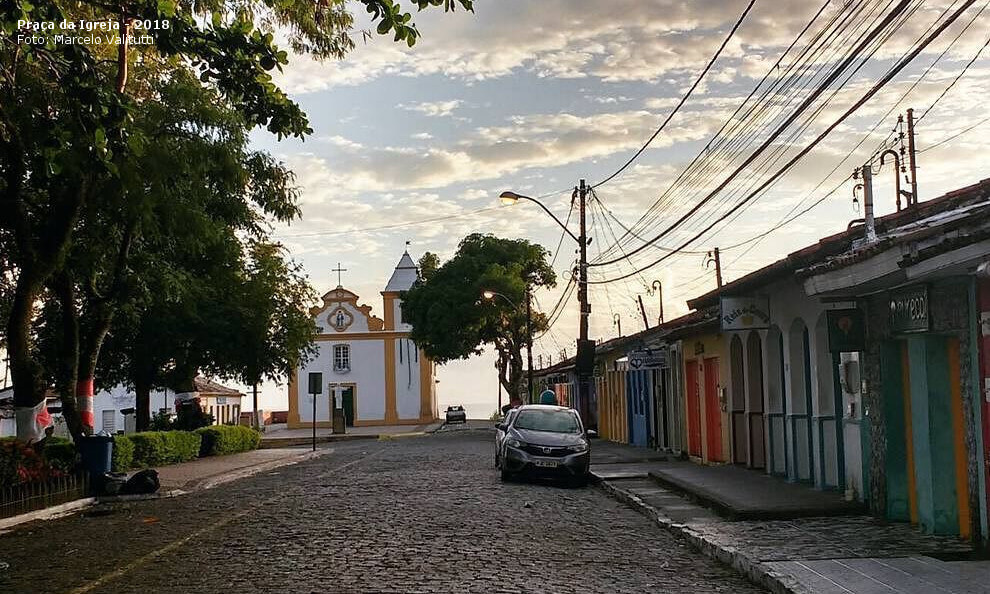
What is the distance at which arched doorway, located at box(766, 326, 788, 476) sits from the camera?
19.7 m

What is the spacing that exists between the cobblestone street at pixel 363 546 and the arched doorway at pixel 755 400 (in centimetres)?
347

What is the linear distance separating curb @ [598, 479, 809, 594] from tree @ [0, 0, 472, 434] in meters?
5.79

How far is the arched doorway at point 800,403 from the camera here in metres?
18.0

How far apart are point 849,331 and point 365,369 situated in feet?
230

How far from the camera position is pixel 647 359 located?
28281 millimetres

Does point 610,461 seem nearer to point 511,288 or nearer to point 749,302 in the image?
point 749,302

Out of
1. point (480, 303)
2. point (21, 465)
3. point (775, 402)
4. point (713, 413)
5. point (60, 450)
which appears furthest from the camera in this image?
point (480, 303)

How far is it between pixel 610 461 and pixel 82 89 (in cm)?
1955

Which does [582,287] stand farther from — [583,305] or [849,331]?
[849,331]

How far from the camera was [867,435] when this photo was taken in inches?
550

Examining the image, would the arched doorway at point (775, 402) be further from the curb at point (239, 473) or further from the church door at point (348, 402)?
the church door at point (348, 402)

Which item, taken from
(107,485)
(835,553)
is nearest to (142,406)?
(107,485)

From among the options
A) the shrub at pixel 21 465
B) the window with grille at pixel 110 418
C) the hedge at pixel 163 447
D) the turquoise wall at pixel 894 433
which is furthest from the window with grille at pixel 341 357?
the turquoise wall at pixel 894 433

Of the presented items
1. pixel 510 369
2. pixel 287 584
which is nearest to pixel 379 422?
pixel 510 369
